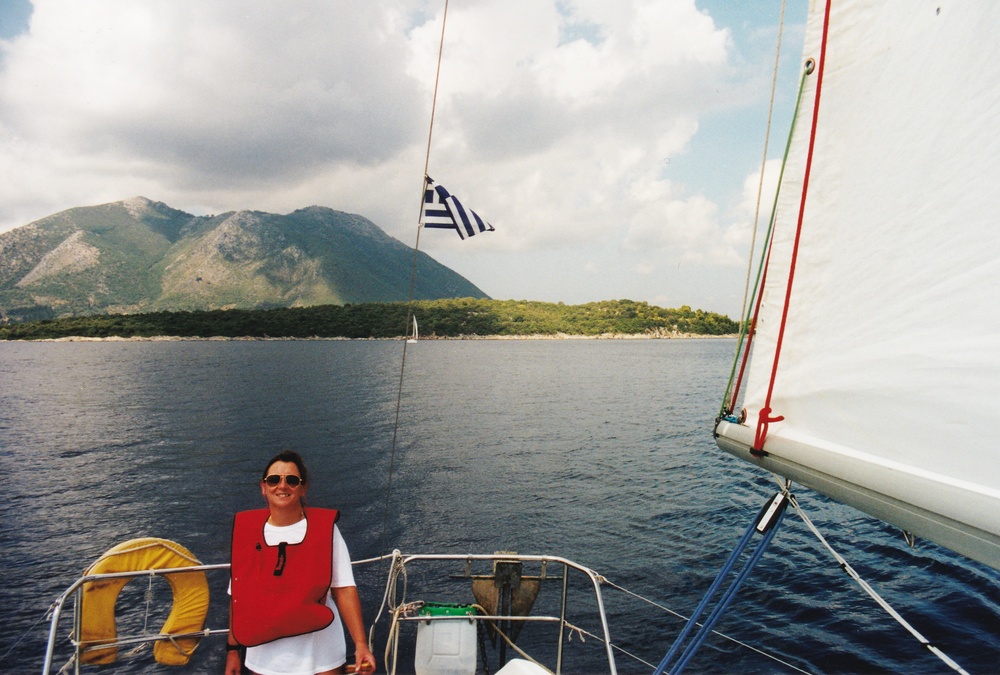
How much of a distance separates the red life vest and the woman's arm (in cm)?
11

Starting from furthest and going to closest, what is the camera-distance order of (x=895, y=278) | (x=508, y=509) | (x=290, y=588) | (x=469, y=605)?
(x=508, y=509)
(x=469, y=605)
(x=290, y=588)
(x=895, y=278)

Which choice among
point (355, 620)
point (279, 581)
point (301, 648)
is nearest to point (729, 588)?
point (355, 620)

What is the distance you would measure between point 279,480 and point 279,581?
0.65 m

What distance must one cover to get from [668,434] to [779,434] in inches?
1301

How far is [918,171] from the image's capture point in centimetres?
292

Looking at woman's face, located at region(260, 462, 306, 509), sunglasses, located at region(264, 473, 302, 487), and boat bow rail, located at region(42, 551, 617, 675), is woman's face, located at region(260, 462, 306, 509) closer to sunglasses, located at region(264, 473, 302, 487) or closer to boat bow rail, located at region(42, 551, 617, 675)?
sunglasses, located at region(264, 473, 302, 487)

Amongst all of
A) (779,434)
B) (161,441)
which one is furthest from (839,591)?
(161,441)

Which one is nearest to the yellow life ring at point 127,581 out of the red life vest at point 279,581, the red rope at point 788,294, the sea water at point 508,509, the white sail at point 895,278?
the red life vest at point 279,581

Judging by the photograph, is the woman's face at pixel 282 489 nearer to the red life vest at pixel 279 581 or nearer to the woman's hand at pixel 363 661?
the red life vest at pixel 279 581

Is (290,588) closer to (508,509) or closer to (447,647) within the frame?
(447,647)

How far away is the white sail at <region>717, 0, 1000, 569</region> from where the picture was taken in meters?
2.59

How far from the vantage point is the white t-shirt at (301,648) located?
154 inches

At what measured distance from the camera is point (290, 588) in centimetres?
390

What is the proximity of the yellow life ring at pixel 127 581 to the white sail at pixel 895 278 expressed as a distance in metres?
5.76
